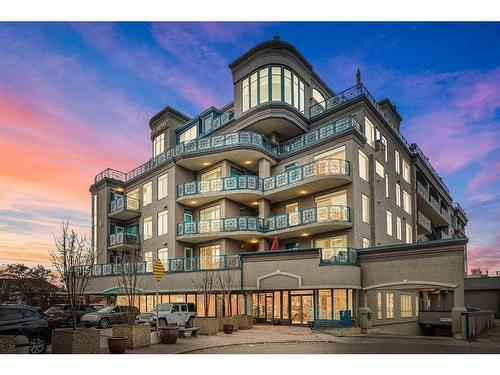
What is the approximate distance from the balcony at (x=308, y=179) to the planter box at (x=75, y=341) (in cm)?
1858

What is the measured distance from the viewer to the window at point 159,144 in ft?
144

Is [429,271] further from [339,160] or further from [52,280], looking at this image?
[52,280]

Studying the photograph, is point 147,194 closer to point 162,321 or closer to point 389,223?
point 162,321

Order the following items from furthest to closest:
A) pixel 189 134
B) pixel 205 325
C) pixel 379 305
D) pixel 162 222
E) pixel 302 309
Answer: pixel 189 134 → pixel 162 222 → pixel 379 305 → pixel 302 309 → pixel 205 325

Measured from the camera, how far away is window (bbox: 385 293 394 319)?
101ft

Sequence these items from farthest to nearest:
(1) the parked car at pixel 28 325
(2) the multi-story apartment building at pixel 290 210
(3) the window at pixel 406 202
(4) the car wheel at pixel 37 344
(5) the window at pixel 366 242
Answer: (3) the window at pixel 406 202, (5) the window at pixel 366 242, (2) the multi-story apartment building at pixel 290 210, (4) the car wheel at pixel 37 344, (1) the parked car at pixel 28 325

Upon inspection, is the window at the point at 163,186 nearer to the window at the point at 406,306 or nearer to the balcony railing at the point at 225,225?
the balcony railing at the point at 225,225

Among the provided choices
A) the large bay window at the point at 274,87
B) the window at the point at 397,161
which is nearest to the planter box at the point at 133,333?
the large bay window at the point at 274,87

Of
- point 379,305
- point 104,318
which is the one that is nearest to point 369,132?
point 379,305

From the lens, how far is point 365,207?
3084cm

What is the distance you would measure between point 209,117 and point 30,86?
67.8ft

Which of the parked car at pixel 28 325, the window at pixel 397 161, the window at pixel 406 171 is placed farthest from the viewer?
the window at pixel 406 171

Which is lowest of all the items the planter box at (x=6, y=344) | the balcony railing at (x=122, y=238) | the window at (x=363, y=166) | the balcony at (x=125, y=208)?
the planter box at (x=6, y=344)

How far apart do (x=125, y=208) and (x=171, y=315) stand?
16.6 m
